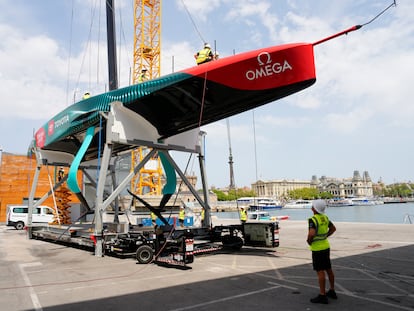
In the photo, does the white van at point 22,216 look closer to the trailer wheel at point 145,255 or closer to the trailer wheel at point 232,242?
the trailer wheel at point 232,242

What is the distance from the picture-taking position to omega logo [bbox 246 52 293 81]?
930cm

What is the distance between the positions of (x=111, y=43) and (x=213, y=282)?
100ft

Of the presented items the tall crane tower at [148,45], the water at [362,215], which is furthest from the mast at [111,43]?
the water at [362,215]

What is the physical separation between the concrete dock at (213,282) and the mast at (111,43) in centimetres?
2429

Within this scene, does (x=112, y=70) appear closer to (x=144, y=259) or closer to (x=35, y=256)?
(x=35, y=256)

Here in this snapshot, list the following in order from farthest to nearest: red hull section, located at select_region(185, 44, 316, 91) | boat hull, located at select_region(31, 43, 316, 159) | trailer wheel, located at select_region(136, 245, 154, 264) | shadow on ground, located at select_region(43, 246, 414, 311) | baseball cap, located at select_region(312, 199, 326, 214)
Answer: trailer wheel, located at select_region(136, 245, 154, 264) < boat hull, located at select_region(31, 43, 316, 159) < red hull section, located at select_region(185, 44, 316, 91) < baseball cap, located at select_region(312, 199, 326, 214) < shadow on ground, located at select_region(43, 246, 414, 311)

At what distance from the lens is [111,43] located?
32750 millimetres

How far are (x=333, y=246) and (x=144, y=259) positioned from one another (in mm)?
7835

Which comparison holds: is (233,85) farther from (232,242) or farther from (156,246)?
(232,242)

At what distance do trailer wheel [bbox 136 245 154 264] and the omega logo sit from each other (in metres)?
6.25

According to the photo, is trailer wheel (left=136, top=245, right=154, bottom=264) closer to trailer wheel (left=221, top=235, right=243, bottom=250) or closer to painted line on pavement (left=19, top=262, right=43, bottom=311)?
painted line on pavement (left=19, top=262, right=43, bottom=311)

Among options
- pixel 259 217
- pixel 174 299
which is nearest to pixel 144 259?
pixel 174 299

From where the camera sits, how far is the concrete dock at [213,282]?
5891mm

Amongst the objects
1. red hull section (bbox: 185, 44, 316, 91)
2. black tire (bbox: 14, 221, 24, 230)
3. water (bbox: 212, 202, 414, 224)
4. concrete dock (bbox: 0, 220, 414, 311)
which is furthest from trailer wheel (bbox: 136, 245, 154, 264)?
water (bbox: 212, 202, 414, 224)
